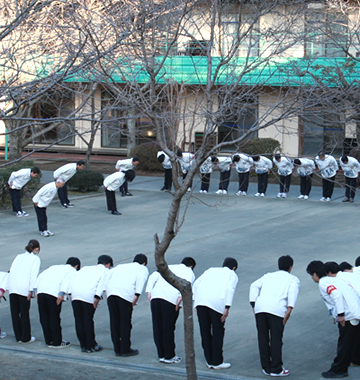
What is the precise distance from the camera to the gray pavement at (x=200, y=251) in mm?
7566

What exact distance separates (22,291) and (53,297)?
→ 53cm

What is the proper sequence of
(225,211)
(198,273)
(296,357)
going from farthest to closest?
1. (225,211)
2. (198,273)
3. (296,357)

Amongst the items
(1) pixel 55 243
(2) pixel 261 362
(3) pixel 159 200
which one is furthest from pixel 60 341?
(3) pixel 159 200

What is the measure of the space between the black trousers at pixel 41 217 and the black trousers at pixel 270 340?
8.43 m

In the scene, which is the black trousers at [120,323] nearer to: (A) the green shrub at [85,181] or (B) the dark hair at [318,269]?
(B) the dark hair at [318,269]

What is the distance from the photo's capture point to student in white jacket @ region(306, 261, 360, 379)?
706cm

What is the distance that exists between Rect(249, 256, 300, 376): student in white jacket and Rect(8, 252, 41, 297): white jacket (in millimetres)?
3157

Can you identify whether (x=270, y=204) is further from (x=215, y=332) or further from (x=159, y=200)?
(x=215, y=332)

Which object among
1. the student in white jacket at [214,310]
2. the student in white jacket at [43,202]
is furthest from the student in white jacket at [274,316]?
the student in white jacket at [43,202]

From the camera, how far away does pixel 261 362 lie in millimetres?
7305

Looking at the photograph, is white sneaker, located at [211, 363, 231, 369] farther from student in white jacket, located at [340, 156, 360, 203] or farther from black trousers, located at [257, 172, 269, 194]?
Result: black trousers, located at [257, 172, 269, 194]

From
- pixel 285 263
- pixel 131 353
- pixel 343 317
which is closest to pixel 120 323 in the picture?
pixel 131 353

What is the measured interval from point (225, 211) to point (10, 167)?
259 inches

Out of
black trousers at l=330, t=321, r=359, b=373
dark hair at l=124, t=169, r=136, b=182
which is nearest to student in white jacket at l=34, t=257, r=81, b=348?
black trousers at l=330, t=321, r=359, b=373
